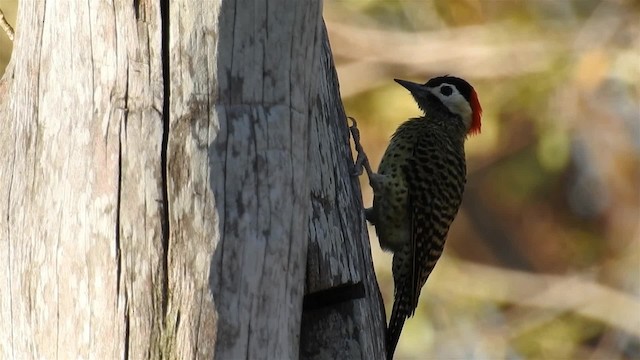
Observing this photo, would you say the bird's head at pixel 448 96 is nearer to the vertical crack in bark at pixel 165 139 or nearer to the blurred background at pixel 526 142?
the blurred background at pixel 526 142

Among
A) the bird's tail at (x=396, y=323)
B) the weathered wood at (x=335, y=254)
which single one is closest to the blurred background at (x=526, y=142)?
the bird's tail at (x=396, y=323)

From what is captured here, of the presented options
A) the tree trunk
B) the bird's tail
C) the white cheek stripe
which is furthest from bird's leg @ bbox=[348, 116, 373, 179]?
the white cheek stripe

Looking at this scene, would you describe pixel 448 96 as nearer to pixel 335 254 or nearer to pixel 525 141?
pixel 335 254

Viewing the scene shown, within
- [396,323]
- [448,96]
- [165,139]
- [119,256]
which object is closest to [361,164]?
[396,323]

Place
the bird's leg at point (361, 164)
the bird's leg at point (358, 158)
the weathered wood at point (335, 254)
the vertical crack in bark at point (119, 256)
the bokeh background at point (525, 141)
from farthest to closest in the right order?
the bokeh background at point (525, 141) < the bird's leg at point (361, 164) < the bird's leg at point (358, 158) < the weathered wood at point (335, 254) < the vertical crack in bark at point (119, 256)

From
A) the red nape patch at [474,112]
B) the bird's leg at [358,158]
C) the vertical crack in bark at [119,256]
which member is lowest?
the vertical crack in bark at [119,256]

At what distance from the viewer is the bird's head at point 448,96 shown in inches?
244

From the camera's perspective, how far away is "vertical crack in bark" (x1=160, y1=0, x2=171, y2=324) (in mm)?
3367

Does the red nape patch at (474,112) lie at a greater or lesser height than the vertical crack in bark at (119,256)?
greater

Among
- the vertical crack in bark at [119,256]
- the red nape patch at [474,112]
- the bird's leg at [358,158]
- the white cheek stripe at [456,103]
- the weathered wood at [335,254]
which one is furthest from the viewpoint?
the red nape patch at [474,112]

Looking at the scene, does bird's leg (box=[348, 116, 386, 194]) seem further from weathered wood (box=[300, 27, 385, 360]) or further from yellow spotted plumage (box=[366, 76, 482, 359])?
weathered wood (box=[300, 27, 385, 360])

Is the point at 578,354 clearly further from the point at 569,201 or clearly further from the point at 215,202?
the point at 215,202

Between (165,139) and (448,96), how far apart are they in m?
2.98

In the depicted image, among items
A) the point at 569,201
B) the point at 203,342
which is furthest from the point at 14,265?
the point at 569,201
